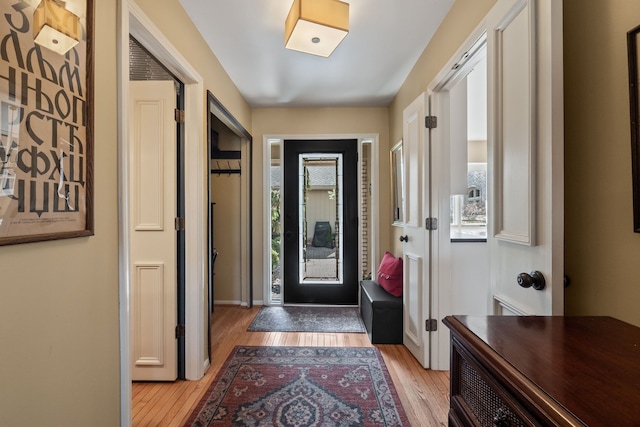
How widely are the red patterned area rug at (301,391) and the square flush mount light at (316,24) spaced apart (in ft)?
7.25

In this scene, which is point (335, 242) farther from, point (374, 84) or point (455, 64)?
point (455, 64)

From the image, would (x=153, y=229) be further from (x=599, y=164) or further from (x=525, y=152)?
(x=599, y=164)

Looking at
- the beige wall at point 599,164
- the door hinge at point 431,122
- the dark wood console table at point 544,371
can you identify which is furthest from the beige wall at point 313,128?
the dark wood console table at point 544,371

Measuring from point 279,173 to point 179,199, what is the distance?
1783mm

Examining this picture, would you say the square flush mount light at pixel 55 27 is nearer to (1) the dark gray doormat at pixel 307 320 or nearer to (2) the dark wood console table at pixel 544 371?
(2) the dark wood console table at pixel 544 371

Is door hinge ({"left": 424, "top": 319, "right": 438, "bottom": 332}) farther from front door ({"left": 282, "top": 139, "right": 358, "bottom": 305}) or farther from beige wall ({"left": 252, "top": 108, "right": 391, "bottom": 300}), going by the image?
front door ({"left": 282, "top": 139, "right": 358, "bottom": 305})

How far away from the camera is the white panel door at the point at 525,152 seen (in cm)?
92

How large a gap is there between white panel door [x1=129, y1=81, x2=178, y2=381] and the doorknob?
194 cm

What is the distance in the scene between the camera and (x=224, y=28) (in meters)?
2.05

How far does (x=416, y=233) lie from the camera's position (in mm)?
2355

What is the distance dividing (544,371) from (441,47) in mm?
2071

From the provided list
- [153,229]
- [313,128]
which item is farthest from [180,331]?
[313,128]

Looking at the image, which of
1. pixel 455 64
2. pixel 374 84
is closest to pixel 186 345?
pixel 455 64

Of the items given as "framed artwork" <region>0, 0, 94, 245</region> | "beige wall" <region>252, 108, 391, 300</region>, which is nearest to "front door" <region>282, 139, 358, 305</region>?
"beige wall" <region>252, 108, 391, 300</region>
